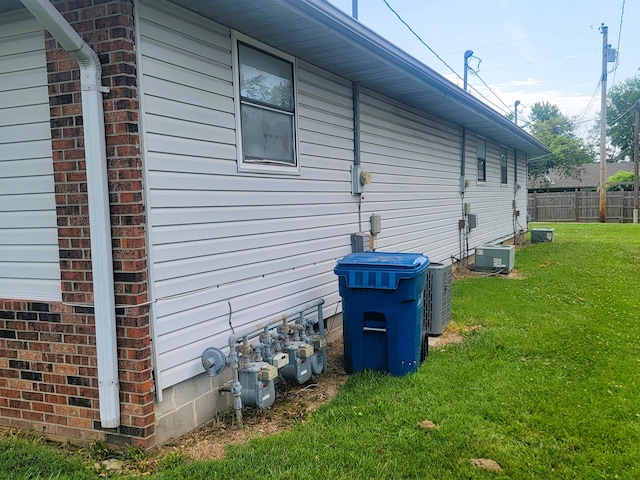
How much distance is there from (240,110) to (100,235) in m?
1.68

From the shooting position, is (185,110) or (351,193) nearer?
(185,110)

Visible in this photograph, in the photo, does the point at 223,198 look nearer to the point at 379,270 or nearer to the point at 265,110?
the point at 265,110

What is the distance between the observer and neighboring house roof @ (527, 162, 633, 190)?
40125mm

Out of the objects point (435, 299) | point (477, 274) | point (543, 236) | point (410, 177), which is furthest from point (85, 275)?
point (543, 236)

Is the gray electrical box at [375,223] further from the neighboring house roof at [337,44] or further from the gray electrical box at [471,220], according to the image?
the gray electrical box at [471,220]

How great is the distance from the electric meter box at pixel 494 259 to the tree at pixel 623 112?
44978 millimetres

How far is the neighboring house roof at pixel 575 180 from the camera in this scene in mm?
40125

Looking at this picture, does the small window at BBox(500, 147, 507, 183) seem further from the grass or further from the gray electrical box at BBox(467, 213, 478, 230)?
the grass

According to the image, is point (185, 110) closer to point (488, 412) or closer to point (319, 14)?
point (319, 14)

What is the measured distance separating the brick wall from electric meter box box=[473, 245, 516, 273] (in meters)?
8.75

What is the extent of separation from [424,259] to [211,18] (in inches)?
110

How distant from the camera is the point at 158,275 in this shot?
337 centimetres

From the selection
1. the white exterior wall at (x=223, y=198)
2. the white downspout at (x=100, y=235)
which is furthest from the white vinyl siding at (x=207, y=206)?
the white downspout at (x=100, y=235)

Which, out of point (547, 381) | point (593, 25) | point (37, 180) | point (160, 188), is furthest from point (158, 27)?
point (593, 25)
